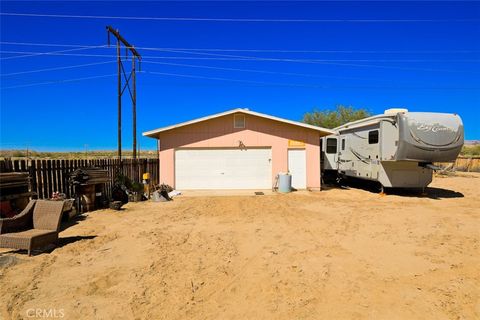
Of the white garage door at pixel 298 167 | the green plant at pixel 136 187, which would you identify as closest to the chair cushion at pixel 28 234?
the green plant at pixel 136 187

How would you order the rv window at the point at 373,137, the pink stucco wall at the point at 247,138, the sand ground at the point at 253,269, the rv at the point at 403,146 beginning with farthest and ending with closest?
1. the pink stucco wall at the point at 247,138
2. the rv window at the point at 373,137
3. the rv at the point at 403,146
4. the sand ground at the point at 253,269

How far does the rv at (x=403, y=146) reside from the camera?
12406 mm

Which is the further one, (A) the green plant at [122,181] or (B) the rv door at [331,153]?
(B) the rv door at [331,153]

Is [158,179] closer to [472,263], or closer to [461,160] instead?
[472,263]

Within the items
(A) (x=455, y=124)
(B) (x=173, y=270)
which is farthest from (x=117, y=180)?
(A) (x=455, y=124)

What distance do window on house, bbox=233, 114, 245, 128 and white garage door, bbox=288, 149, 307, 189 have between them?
2.59 meters

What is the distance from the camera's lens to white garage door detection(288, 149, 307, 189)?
1631 centimetres

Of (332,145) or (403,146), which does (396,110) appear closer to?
(403,146)

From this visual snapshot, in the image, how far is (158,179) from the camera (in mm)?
17453

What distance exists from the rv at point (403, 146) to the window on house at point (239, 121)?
5153 millimetres

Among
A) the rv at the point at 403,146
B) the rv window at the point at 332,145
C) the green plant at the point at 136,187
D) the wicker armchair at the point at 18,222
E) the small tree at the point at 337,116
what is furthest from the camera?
the small tree at the point at 337,116

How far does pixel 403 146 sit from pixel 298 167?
5.09 metres

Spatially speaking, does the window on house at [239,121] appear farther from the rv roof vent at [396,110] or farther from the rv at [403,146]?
the rv roof vent at [396,110]

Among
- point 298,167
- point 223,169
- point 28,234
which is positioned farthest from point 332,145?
point 28,234
